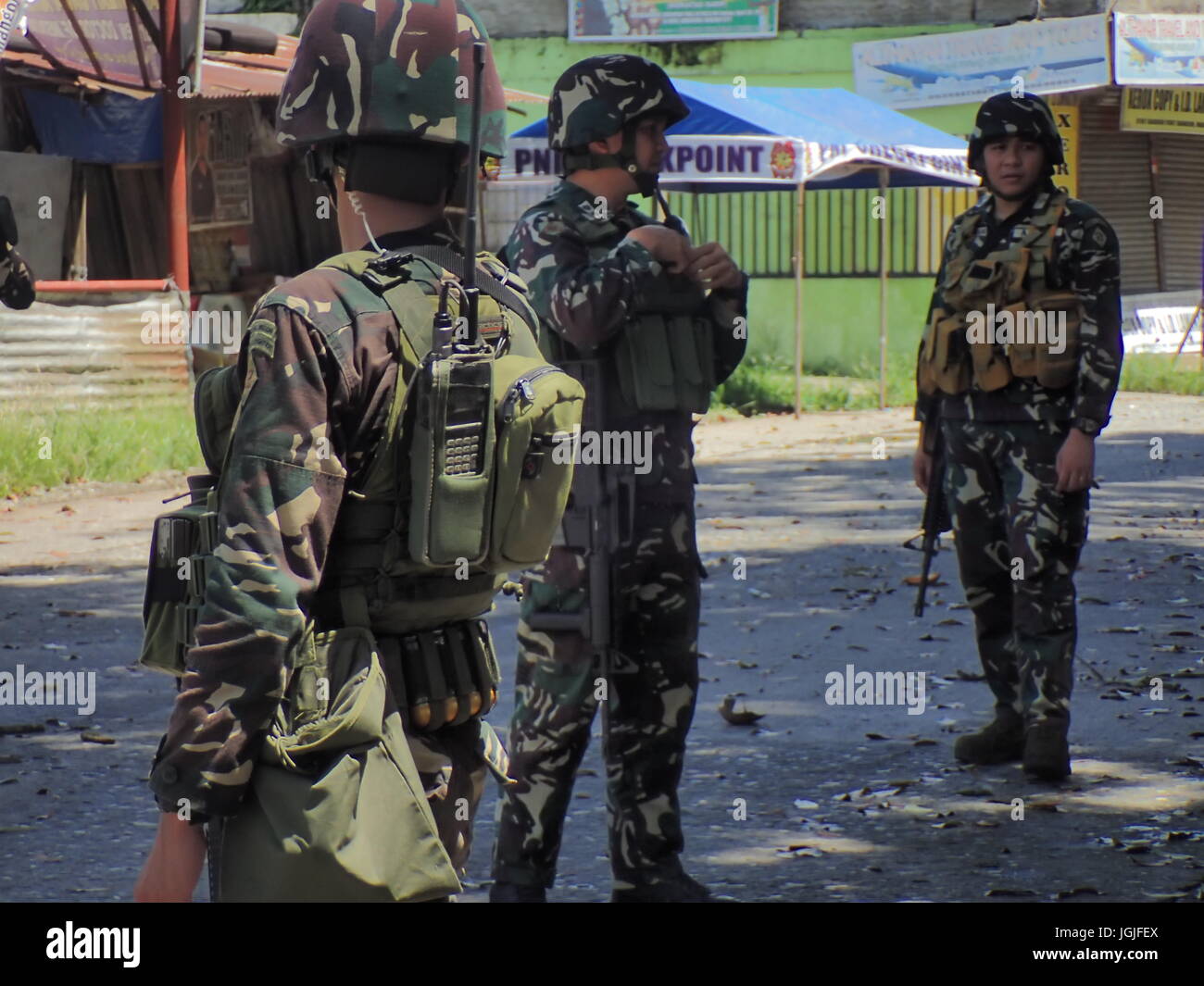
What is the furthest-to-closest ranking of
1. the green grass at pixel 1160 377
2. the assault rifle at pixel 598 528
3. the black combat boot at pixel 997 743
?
1. the green grass at pixel 1160 377
2. the black combat boot at pixel 997 743
3. the assault rifle at pixel 598 528

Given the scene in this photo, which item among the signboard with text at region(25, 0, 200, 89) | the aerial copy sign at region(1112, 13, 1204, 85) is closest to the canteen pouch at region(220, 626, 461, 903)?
the signboard with text at region(25, 0, 200, 89)

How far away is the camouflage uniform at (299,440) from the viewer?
220 cm

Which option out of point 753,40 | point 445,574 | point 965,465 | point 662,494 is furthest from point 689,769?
point 753,40

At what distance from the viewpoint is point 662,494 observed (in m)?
4.13

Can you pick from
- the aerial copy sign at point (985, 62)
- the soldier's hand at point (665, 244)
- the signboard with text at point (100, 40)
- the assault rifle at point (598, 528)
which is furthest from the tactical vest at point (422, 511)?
the aerial copy sign at point (985, 62)

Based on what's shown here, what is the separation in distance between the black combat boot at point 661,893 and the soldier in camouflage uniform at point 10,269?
482cm

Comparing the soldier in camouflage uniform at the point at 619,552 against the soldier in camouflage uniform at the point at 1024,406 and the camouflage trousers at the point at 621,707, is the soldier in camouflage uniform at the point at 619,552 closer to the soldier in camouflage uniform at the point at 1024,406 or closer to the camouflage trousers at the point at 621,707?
the camouflage trousers at the point at 621,707

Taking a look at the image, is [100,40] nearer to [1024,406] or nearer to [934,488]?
[934,488]

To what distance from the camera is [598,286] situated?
13.0 feet

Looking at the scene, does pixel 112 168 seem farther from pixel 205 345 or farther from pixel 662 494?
pixel 662 494

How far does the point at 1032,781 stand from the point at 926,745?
51 centimetres

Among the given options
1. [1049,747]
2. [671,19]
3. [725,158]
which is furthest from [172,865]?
[671,19]

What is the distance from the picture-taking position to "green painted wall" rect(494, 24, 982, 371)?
20688mm

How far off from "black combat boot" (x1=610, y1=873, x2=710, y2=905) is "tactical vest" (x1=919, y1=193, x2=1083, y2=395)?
206cm
